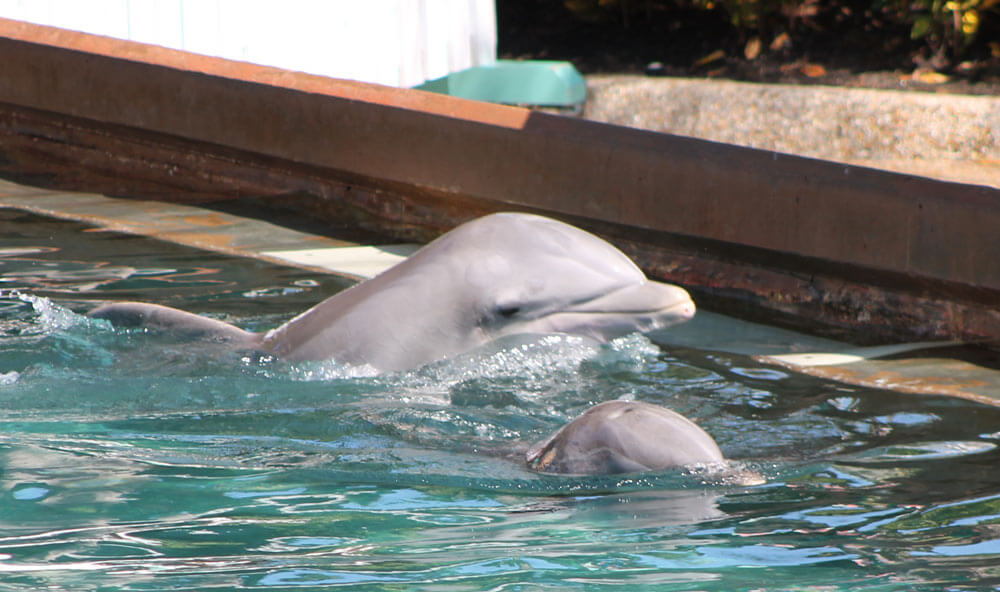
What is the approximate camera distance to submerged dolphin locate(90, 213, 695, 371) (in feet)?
14.5

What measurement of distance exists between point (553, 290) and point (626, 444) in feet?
4.10

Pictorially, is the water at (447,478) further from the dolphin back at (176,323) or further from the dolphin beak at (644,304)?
the dolphin beak at (644,304)

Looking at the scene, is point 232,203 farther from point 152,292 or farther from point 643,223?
point 643,223

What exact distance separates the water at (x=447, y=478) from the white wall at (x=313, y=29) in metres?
4.57

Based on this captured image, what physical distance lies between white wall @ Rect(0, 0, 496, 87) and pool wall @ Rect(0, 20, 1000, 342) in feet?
2.92

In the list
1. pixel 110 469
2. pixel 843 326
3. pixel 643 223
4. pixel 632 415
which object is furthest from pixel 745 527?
pixel 643 223

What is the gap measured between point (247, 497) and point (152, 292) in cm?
269

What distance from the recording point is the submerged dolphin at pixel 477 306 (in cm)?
441

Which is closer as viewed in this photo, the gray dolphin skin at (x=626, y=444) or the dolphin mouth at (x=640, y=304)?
the gray dolphin skin at (x=626, y=444)

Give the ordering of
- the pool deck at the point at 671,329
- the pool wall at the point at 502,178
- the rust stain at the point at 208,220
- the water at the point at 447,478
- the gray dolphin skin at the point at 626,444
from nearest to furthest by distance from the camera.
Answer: the water at the point at 447,478, the gray dolphin skin at the point at 626,444, the pool deck at the point at 671,329, the pool wall at the point at 502,178, the rust stain at the point at 208,220

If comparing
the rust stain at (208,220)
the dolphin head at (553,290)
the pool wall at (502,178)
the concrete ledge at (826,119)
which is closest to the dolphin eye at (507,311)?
the dolphin head at (553,290)

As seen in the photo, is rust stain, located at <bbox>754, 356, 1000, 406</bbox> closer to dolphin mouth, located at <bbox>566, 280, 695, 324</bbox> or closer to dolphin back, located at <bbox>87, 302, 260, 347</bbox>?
dolphin mouth, located at <bbox>566, 280, 695, 324</bbox>

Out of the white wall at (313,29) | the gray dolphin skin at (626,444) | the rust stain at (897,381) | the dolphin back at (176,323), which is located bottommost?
the rust stain at (897,381)

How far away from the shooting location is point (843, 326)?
5.49m
